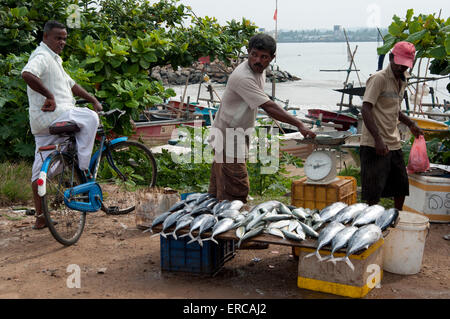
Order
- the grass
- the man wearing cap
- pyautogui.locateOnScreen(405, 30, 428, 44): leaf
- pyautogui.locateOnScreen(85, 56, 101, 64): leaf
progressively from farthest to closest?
pyautogui.locateOnScreen(85, 56, 101, 64): leaf < pyautogui.locateOnScreen(405, 30, 428, 44): leaf < the grass < the man wearing cap

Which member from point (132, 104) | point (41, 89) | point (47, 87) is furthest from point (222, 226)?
point (132, 104)

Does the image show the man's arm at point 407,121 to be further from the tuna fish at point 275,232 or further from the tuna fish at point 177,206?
the tuna fish at point 177,206

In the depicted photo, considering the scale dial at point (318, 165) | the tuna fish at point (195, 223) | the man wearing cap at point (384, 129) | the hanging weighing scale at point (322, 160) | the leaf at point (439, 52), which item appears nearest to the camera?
the tuna fish at point (195, 223)

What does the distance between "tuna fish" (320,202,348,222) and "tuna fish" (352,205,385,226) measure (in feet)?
0.81

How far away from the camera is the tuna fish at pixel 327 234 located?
3.81m

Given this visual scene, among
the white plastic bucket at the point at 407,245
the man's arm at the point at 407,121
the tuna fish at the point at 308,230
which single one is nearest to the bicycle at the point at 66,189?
the tuna fish at the point at 308,230

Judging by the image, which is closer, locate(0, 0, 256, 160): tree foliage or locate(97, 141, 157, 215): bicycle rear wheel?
locate(97, 141, 157, 215): bicycle rear wheel

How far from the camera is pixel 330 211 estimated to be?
4414 mm

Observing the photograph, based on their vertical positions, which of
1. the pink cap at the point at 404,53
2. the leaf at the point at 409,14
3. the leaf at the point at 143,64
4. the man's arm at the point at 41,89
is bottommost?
the man's arm at the point at 41,89

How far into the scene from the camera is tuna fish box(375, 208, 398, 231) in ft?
13.4

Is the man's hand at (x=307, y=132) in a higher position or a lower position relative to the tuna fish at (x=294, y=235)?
higher

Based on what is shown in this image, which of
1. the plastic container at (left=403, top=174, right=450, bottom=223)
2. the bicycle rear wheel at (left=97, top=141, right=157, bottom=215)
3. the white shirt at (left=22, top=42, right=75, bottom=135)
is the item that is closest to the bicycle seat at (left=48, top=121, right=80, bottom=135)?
the white shirt at (left=22, top=42, right=75, bottom=135)

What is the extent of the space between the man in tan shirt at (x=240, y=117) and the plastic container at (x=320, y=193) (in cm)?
57

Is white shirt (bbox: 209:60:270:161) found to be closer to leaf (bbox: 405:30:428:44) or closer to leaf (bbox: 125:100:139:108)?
leaf (bbox: 125:100:139:108)
